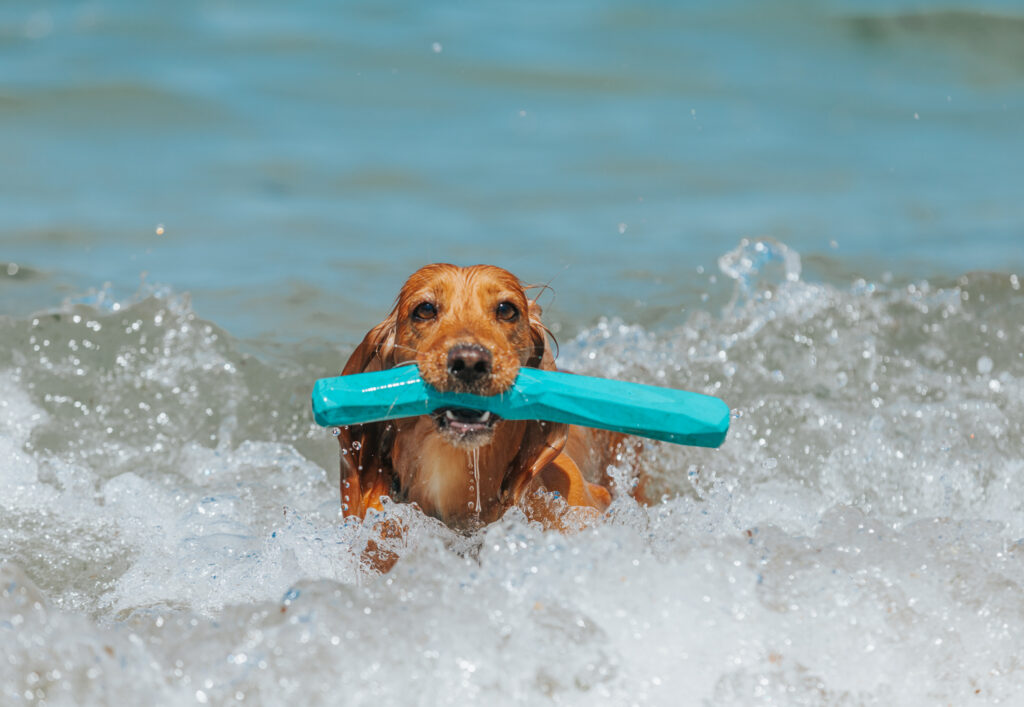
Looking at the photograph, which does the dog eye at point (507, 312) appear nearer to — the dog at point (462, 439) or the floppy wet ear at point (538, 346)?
the dog at point (462, 439)

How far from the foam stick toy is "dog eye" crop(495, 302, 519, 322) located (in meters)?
0.29

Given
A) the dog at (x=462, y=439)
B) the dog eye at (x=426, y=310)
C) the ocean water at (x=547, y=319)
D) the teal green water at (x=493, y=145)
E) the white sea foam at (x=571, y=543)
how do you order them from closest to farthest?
the white sea foam at (x=571, y=543), the ocean water at (x=547, y=319), the dog at (x=462, y=439), the dog eye at (x=426, y=310), the teal green water at (x=493, y=145)

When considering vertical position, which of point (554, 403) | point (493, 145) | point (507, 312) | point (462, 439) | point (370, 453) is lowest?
point (493, 145)

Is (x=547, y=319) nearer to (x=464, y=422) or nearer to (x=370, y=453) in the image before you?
(x=370, y=453)

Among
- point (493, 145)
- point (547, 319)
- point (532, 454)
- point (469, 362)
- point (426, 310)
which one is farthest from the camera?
point (493, 145)

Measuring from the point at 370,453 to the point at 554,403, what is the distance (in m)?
0.77

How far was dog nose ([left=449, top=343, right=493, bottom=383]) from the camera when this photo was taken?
10.9 feet

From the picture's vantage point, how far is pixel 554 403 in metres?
3.40

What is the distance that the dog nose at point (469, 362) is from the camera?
3.31 meters

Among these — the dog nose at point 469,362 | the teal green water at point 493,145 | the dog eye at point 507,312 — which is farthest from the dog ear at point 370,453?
the teal green water at point 493,145

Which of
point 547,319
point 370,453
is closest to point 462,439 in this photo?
point 370,453

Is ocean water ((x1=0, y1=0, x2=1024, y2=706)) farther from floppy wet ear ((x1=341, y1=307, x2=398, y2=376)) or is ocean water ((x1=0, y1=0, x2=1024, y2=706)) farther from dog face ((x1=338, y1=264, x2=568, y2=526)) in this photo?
floppy wet ear ((x1=341, y1=307, x2=398, y2=376))

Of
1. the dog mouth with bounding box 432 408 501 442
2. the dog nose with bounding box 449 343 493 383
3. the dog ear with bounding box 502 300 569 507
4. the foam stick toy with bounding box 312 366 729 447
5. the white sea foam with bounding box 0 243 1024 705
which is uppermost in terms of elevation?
the dog nose with bounding box 449 343 493 383

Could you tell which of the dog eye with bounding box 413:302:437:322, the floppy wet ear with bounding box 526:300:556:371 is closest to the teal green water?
the floppy wet ear with bounding box 526:300:556:371
